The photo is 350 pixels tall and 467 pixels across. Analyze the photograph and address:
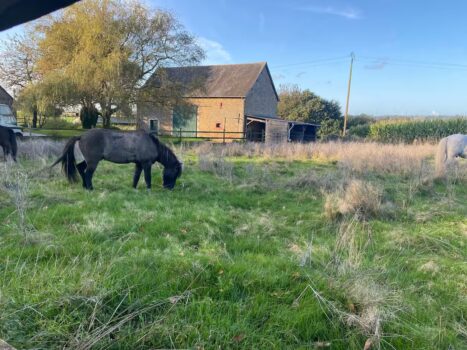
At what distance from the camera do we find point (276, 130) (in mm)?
26453

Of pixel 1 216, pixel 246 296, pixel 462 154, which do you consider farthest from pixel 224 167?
pixel 462 154

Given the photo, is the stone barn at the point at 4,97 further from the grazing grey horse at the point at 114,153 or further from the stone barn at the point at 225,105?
the grazing grey horse at the point at 114,153

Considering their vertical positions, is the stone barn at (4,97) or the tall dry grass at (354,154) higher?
the stone barn at (4,97)

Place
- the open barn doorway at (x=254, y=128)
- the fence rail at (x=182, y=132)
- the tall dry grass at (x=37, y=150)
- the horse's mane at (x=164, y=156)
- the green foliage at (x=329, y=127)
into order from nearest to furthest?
the horse's mane at (x=164, y=156) < the tall dry grass at (x=37, y=150) < the fence rail at (x=182, y=132) < the open barn doorway at (x=254, y=128) < the green foliage at (x=329, y=127)

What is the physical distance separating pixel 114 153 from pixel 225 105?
24378 millimetres

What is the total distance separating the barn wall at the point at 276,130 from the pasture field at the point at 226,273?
19.9 m

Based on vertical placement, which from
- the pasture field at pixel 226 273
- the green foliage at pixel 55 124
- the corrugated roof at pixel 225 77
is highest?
the corrugated roof at pixel 225 77

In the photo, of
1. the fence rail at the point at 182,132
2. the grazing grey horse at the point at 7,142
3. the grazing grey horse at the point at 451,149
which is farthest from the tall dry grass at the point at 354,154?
the fence rail at the point at 182,132

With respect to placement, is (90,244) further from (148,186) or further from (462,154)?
(462,154)

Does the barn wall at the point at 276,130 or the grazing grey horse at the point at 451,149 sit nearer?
the grazing grey horse at the point at 451,149

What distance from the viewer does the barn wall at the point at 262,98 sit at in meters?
31.1

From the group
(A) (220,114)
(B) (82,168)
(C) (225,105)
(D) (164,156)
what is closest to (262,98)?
(C) (225,105)

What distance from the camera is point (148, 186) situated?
7.39 m

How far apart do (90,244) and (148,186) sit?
393 cm
